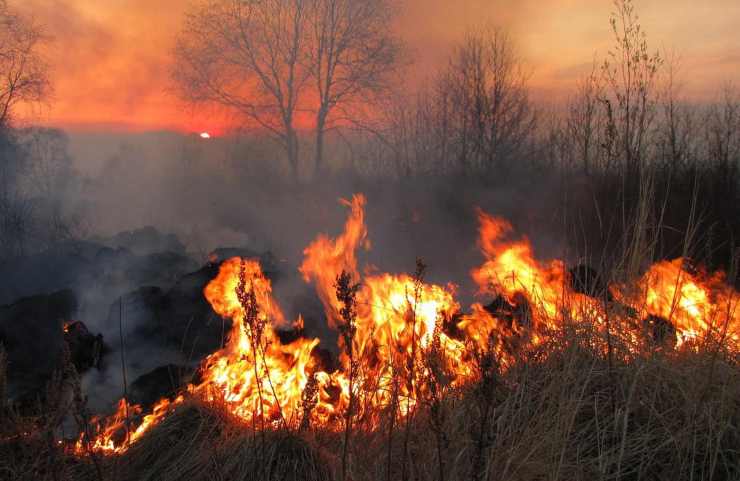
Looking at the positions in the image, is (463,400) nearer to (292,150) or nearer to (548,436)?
(548,436)

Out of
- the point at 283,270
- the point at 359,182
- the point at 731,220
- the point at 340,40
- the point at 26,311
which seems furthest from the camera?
the point at 340,40

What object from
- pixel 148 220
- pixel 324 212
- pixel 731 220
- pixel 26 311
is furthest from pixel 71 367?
pixel 148 220

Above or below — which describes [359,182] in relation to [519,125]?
below

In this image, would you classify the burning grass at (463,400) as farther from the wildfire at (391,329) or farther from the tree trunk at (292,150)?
the tree trunk at (292,150)

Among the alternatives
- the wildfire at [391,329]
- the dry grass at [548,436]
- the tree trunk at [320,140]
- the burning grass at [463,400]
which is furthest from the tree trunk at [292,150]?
the dry grass at [548,436]

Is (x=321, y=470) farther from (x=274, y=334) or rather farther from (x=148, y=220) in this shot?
(x=148, y=220)

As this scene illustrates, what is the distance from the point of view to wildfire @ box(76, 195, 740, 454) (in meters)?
3.23

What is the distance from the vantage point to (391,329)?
400cm

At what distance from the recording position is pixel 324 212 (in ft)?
42.1

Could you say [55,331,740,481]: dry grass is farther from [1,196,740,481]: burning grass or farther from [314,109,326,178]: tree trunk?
[314,109,326,178]: tree trunk

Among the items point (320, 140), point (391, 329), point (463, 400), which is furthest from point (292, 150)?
point (463, 400)

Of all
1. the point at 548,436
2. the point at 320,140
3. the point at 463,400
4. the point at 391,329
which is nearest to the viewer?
the point at 548,436

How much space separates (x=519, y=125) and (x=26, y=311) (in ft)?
48.0

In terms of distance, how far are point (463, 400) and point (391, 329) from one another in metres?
1.11
